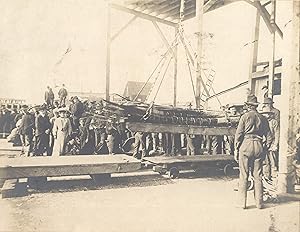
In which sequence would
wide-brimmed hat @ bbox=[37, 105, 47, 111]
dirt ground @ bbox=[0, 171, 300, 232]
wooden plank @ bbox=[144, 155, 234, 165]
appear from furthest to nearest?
wooden plank @ bbox=[144, 155, 234, 165], wide-brimmed hat @ bbox=[37, 105, 47, 111], dirt ground @ bbox=[0, 171, 300, 232]

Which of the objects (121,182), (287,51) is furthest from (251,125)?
(121,182)

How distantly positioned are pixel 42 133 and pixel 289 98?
2356 millimetres

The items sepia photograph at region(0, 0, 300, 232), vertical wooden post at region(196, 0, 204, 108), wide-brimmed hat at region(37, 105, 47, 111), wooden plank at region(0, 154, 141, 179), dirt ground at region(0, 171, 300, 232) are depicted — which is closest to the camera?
dirt ground at region(0, 171, 300, 232)

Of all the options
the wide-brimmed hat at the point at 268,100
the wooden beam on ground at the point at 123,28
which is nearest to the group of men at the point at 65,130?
the wooden beam on ground at the point at 123,28

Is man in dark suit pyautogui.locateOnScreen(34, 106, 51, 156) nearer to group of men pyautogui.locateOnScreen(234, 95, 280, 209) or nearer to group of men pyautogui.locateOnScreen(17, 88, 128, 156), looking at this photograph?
group of men pyautogui.locateOnScreen(17, 88, 128, 156)

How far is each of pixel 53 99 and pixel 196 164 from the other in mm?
1567

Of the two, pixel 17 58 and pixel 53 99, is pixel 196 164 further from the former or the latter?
pixel 17 58

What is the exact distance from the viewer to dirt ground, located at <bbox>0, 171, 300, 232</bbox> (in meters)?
2.17

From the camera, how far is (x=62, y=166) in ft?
8.80

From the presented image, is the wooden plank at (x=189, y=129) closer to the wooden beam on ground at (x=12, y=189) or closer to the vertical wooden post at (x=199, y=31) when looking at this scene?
the vertical wooden post at (x=199, y=31)

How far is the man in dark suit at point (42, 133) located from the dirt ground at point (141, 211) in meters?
0.60

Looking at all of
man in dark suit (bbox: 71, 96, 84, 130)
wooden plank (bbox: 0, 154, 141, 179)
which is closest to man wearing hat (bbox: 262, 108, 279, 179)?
Result: wooden plank (bbox: 0, 154, 141, 179)

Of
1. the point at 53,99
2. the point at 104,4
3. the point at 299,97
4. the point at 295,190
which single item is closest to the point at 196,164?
the point at 295,190

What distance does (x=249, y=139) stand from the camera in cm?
251
